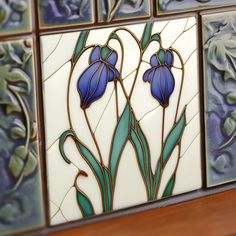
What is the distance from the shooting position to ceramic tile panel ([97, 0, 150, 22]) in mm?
849

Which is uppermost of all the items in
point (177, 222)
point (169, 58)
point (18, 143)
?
point (169, 58)

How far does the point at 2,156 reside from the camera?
0.81 meters

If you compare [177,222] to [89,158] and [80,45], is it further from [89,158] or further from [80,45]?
[80,45]

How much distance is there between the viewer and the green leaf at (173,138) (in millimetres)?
917

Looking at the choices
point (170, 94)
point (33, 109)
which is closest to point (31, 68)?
point (33, 109)

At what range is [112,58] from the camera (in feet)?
2.83

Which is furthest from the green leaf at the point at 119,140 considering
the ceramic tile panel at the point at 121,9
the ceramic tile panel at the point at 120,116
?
the ceramic tile panel at the point at 121,9

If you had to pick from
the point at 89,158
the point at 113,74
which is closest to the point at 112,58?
the point at 113,74

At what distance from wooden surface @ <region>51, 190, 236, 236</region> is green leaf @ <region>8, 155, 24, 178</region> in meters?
0.09

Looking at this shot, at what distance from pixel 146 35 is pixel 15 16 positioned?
17cm

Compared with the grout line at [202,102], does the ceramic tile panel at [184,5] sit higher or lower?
higher

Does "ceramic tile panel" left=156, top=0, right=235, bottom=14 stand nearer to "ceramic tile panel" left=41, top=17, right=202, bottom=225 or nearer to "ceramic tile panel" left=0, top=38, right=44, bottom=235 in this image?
"ceramic tile panel" left=41, top=17, right=202, bottom=225

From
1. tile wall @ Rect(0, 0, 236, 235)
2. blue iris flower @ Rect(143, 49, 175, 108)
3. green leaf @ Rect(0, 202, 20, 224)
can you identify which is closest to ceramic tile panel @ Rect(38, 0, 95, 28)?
tile wall @ Rect(0, 0, 236, 235)

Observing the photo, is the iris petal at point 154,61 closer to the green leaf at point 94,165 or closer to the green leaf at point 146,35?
the green leaf at point 146,35
